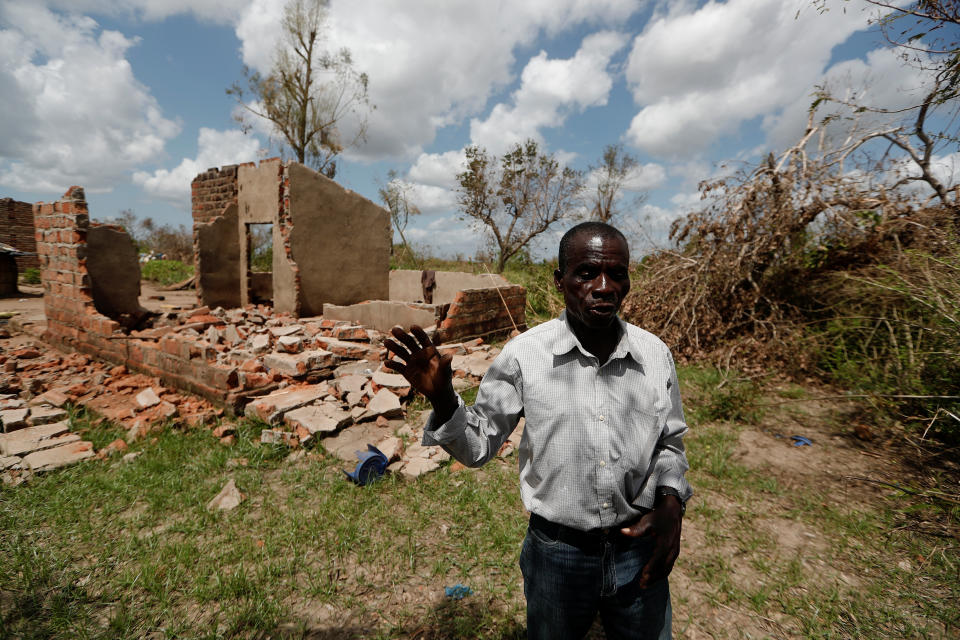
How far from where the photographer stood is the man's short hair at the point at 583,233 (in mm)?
1221

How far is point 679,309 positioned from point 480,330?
3.06 m

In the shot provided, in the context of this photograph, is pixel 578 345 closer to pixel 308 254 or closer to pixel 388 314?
pixel 388 314

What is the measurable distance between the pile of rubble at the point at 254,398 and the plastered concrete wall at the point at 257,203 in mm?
2424

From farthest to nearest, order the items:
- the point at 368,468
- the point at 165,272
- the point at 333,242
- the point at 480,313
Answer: the point at 165,272, the point at 333,242, the point at 480,313, the point at 368,468

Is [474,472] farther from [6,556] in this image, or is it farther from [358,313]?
[358,313]

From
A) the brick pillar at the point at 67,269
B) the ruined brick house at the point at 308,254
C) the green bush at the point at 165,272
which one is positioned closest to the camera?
the brick pillar at the point at 67,269

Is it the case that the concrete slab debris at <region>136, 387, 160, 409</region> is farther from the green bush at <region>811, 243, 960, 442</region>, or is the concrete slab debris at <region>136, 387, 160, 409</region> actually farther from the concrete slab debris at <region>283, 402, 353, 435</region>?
the green bush at <region>811, 243, 960, 442</region>

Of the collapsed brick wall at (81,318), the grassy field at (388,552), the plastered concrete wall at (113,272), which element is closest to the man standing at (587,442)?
the grassy field at (388,552)

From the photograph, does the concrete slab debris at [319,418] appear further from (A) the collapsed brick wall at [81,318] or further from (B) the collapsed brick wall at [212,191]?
(B) the collapsed brick wall at [212,191]

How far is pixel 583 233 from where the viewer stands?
1.23 metres

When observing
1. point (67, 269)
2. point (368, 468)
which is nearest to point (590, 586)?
point (368, 468)

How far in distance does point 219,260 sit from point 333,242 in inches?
92.4

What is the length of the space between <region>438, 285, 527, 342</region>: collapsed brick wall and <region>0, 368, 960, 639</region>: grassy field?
3148mm

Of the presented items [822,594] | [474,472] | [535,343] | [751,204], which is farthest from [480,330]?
[535,343]
